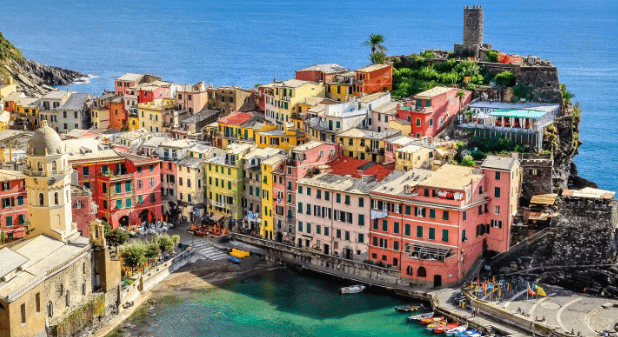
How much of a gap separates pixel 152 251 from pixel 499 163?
27927 mm

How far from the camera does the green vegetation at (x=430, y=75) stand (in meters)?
97.9

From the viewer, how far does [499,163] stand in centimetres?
7462

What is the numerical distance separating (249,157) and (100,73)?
117 metres

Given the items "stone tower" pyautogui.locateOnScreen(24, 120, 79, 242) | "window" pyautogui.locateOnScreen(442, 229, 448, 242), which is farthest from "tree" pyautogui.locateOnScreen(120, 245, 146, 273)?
"window" pyautogui.locateOnScreen(442, 229, 448, 242)

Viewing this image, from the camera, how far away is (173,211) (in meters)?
90.5

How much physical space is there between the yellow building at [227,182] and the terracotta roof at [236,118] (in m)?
8.89

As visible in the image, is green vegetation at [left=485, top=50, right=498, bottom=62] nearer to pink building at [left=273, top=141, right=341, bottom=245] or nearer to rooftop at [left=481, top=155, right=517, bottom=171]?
pink building at [left=273, top=141, right=341, bottom=245]

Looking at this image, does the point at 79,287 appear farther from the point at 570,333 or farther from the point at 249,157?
the point at 570,333

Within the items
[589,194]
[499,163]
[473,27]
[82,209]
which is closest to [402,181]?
[499,163]

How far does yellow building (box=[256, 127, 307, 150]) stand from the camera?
9062 cm

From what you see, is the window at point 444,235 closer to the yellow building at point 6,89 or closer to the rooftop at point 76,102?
the rooftop at point 76,102

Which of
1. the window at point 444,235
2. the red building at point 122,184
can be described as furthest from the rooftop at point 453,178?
the red building at point 122,184

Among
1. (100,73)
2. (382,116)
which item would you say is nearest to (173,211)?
(382,116)

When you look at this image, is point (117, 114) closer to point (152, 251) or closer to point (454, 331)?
point (152, 251)
